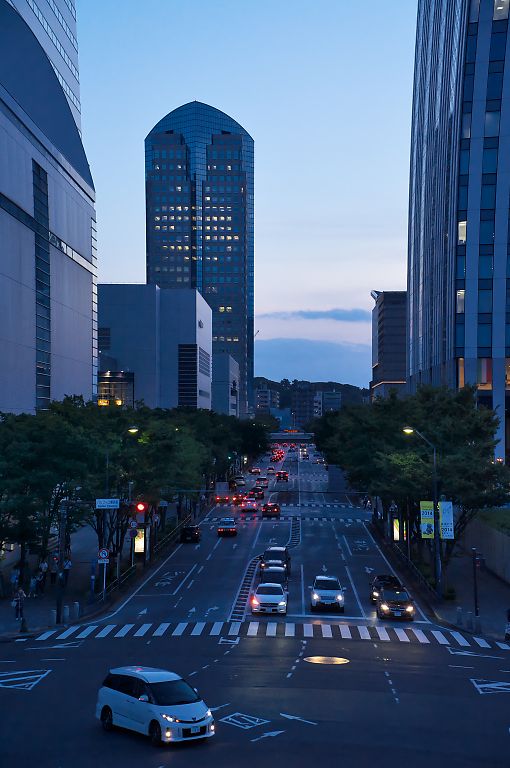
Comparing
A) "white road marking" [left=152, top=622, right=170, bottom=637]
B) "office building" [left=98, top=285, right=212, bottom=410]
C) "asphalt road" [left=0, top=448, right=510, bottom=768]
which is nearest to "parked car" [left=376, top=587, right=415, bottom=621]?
"asphalt road" [left=0, top=448, right=510, bottom=768]

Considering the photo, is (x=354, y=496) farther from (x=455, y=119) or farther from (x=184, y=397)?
(x=184, y=397)

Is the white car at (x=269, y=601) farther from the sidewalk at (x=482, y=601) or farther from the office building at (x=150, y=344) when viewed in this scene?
the office building at (x=150, y=344)

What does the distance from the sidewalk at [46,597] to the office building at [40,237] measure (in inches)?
547

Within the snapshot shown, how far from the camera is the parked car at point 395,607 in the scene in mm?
41688

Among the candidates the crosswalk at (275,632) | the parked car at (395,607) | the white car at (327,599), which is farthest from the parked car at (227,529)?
the crosswalk at (275,632)

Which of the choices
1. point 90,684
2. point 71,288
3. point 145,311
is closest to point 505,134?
point 71,288

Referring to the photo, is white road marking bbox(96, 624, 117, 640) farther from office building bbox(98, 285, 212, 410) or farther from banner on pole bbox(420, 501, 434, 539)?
office building bbox(98, 285, 212, 410)

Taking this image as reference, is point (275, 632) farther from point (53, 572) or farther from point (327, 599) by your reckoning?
point (53, 572)

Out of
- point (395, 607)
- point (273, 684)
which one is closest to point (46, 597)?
point (395, 607)

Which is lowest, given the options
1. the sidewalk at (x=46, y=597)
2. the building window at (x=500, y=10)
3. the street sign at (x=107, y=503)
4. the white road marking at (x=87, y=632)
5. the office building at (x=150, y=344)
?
the sidewalk at (x=46, y=597)

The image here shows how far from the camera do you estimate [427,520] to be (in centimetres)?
4809

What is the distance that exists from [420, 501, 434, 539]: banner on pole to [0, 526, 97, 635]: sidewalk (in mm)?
19021

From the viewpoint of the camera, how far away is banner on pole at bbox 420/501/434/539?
47.2 metres

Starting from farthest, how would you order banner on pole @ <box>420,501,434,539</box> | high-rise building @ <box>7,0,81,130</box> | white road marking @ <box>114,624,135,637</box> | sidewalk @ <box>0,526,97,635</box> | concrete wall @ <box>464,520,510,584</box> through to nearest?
high-rise building @ <box>7,0,81,130</box>, concrete wall @ <box>464,520,510,584</box>, banner on pole @ <box>420,501,434,539</box>, sidewalk @ <box>0,526,97,635</box>, white road marking @ <box>114,624,135,637</box>
